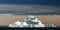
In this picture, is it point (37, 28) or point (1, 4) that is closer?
point (37, 28)

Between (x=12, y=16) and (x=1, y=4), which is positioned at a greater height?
(x=1, y=4)

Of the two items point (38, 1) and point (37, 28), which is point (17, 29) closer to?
point (37, 28)

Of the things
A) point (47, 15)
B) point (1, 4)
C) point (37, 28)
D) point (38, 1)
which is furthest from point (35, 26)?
point (1, 4)

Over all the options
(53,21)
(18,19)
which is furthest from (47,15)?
(18,19)

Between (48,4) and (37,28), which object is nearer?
(37,28)

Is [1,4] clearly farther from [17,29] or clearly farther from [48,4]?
[48,4]

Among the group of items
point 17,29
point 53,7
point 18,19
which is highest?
point 53,7

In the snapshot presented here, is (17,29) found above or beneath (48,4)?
beneath

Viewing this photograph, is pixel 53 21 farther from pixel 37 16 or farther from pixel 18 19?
pixel 18 19

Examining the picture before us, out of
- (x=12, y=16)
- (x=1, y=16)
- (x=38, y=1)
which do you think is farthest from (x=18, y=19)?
(x=38, y=1)
